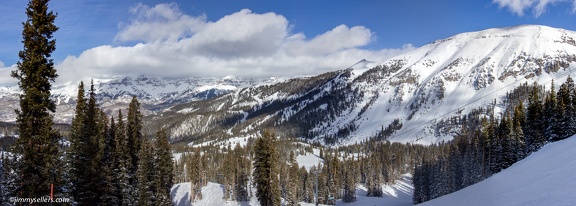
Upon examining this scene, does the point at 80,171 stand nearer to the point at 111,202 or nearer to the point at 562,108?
the point at 111,202

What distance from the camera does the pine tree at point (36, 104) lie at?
73.9 ft

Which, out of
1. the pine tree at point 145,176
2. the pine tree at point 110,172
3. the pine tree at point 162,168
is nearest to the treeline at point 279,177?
the pine tree at point 162,168

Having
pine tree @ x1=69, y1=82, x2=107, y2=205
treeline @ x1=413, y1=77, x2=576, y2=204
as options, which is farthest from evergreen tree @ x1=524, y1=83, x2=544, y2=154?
pine tree @ x1=69, y1=82, x2=107, y2=205

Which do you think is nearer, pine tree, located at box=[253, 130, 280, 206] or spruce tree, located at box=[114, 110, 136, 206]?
spruce tree, located at box=[114, 110, 136, 206]

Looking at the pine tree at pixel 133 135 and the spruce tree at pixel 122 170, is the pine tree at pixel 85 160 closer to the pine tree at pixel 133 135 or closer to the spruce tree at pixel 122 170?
the spruce tree at pixel 122 170

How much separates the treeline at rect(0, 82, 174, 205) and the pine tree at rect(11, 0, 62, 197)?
3.44 ft

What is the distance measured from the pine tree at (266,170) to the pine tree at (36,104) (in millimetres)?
37950

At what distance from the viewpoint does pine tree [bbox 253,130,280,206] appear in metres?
59.8

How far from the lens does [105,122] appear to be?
49.6 metres

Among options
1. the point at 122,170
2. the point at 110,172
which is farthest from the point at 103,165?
the point at 122,170

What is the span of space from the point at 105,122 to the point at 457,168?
8620cm

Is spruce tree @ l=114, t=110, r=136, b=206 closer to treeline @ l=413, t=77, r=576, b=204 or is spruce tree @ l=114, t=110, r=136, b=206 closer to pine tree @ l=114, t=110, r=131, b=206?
pine tree @ l=114, t=110, r=131, b=206

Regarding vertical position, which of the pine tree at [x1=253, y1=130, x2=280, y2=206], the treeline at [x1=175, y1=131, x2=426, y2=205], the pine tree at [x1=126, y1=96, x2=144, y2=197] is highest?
the pine tree at [x1=126, y1=96, x2=144, y2=197]

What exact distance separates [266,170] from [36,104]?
4031 centimetres
